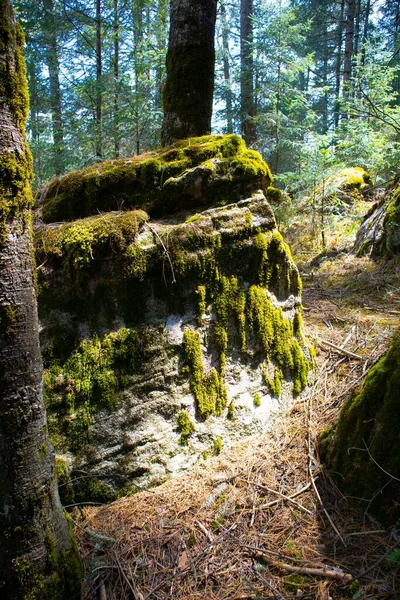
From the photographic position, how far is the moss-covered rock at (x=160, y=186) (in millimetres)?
3576

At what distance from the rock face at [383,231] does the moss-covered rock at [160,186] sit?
3365 mm

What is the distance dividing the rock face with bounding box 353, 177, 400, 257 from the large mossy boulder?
13.4 feet

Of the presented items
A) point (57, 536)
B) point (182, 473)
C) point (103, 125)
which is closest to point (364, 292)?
point (182, 473)

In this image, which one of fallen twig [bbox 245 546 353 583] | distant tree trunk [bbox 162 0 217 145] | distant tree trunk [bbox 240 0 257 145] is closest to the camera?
fallen twig [bbox 245 546 353 583]

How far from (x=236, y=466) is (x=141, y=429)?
0.81m

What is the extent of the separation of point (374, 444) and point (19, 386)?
6.68ft

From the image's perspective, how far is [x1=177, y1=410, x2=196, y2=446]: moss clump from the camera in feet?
10.1

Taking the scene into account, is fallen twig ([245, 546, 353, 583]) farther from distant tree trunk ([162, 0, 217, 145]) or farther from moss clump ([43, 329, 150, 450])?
distant tree trunk ([162, 0, 217, 145])

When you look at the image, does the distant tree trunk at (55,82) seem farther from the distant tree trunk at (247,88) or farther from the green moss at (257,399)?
the green moss at (257,399)

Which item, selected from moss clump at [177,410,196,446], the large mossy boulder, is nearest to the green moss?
moss clump at [177,410,196,446]

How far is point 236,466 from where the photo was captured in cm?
297

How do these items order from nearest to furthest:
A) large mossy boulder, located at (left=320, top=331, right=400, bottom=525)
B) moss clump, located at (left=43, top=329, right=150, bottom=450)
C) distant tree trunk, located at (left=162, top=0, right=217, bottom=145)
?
large mossy boulder, located at (left=320, top=331, right=400, bottom=525), moss clump, located at (left=43, top=329, right=150, bottom=450), distant tree trunk, located at (left=162, top=0, right=217, bottom=145)

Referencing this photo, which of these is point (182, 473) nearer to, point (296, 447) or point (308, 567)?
point (296, 447)

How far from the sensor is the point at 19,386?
1745mm
